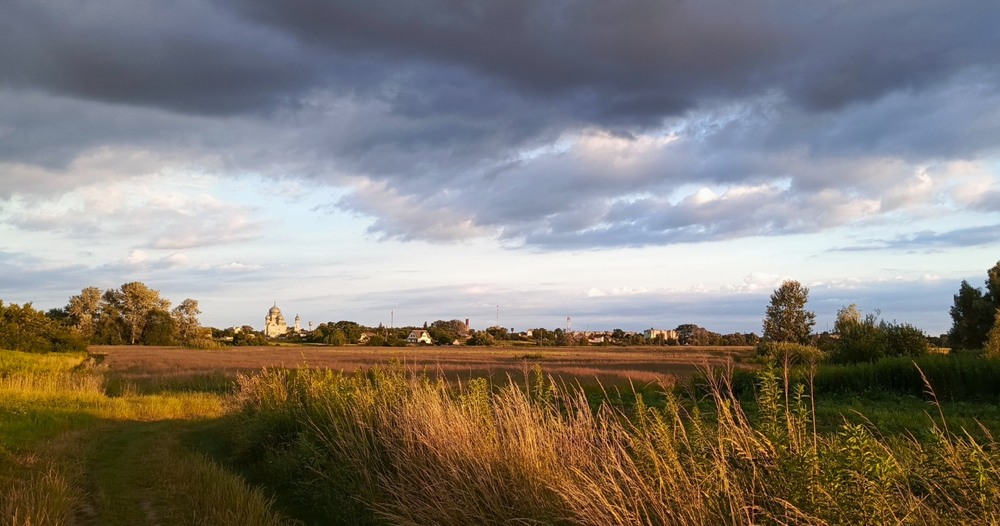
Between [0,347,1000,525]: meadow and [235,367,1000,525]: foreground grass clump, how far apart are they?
0.07ft

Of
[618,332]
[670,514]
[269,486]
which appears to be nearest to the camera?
[670,514]

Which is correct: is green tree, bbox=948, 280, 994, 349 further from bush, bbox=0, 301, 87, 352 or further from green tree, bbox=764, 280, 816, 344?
bush, bbox=0, 301, 87, 352

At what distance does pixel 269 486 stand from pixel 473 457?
6.11 m

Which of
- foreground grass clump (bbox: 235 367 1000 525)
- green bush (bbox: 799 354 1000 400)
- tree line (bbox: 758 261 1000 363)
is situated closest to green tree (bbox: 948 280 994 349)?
tree line (bbox: 758 261 1000 363)

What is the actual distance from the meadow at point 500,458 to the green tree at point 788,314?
38.4 metres

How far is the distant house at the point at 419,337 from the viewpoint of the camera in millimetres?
125656

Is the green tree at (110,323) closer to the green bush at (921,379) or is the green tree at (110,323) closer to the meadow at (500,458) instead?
the meadow at (500,458)

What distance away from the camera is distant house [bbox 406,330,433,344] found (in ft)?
412

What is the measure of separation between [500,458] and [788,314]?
2231 inches

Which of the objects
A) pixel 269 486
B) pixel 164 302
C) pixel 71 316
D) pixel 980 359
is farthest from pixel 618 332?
pixel 269 486

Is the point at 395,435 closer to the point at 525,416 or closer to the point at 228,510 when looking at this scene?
the point at 228,510

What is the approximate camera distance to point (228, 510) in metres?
A: 8.25

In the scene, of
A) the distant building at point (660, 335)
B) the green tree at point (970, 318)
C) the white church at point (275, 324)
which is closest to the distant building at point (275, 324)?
the white church at point (275, 324)

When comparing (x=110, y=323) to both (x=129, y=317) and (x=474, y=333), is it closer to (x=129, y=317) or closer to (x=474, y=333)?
(x=129, y=317)
